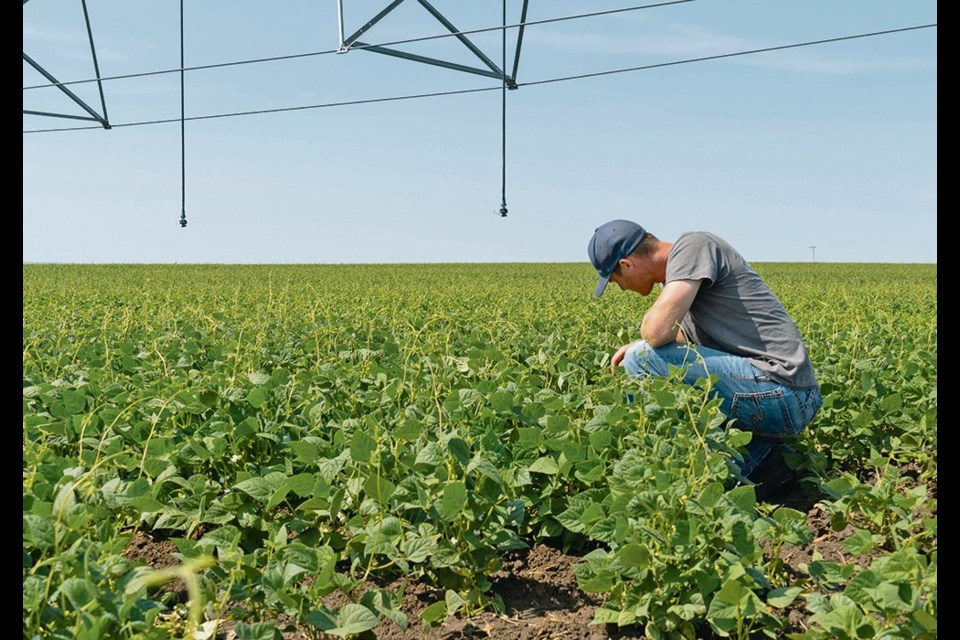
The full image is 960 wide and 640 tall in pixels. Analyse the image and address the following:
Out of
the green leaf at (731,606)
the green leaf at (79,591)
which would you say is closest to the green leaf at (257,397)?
the green leaf at (79,591)

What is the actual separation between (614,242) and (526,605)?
1.73 meters

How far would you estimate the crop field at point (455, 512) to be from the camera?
198cm

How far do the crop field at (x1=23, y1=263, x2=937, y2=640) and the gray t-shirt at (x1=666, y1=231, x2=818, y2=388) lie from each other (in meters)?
0.40

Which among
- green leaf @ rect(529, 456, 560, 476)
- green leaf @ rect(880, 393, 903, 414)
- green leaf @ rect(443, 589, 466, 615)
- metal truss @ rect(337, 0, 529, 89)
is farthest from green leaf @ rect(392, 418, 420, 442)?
metal truss @ rect(337, 0, 529, 89)

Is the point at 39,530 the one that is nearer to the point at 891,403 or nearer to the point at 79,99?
the point at 891,403

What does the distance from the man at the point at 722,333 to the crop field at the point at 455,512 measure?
190 millimetres

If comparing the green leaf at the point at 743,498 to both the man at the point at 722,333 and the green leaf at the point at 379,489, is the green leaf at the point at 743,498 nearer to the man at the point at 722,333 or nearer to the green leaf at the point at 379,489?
the green leaf at the point at 379,489

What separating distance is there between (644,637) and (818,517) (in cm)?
152

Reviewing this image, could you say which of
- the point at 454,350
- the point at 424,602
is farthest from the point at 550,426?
→ the point at 454,350

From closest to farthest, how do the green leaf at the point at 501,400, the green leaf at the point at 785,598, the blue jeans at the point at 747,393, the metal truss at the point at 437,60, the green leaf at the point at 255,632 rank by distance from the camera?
the green leaf at the point at 255,632, the green leaf at the point at 785,598, the green leaf at the point at 501,400, the blue jeans at the point at 747,393, the metal truss at the point at 437,60

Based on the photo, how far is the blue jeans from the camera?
3533mm

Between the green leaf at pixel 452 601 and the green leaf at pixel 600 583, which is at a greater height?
the green leaf at pixel 600 583

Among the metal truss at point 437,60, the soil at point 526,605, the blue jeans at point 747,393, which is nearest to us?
the soil at point 526,605
